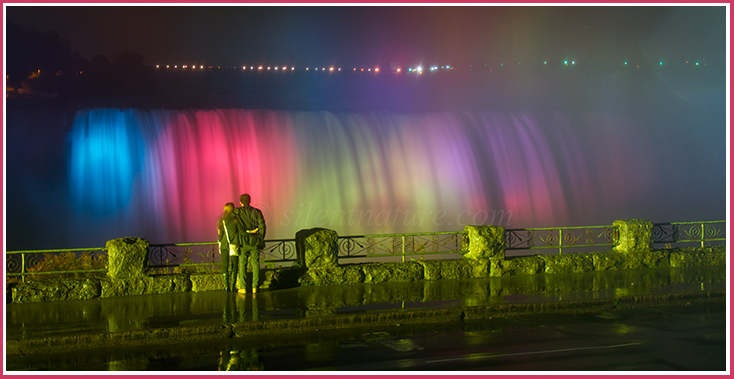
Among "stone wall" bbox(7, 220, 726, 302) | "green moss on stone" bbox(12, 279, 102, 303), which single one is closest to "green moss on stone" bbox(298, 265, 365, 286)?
"stone wall" bbox(7, 220, 726, 302)

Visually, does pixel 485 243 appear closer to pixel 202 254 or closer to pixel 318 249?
pixel 318 249

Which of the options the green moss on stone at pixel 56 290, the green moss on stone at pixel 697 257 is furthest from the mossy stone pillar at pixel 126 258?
the green moss on stone at pixel 697 257

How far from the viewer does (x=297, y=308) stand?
10188 millimetres

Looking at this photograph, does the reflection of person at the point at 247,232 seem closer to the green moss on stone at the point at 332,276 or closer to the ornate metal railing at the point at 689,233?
the green moss on stone at the point at 332,276

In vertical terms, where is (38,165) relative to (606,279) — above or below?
above

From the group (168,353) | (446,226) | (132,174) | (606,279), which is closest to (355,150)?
(446,226)

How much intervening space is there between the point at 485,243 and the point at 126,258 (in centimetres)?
698

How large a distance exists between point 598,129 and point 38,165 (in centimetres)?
2380

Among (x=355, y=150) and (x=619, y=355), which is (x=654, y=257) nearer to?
(x=619, y=355)

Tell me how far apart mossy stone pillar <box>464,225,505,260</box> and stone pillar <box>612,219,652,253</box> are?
3.05 metres

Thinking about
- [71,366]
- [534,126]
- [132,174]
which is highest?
[534,126]

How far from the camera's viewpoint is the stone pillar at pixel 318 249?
1222 cm

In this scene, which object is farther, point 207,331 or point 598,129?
point 598,129

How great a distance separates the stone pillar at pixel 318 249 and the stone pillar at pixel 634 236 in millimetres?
6741
